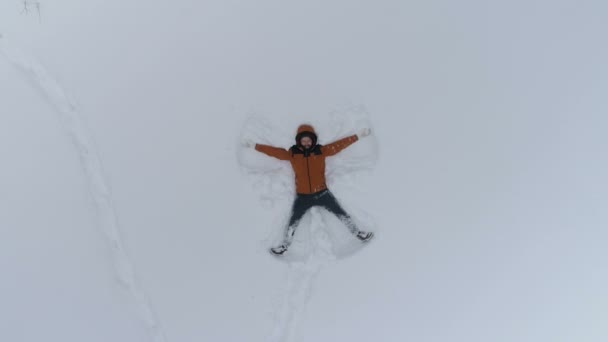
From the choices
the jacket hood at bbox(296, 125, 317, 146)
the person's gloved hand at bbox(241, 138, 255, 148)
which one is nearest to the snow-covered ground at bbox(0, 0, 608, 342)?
the person's gloved hand at bbox(241, 138, 255, 148)

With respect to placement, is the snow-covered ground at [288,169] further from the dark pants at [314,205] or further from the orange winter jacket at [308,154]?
the orange winter jacket at [308,154]


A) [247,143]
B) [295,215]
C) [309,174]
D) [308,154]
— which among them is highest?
[247,143]

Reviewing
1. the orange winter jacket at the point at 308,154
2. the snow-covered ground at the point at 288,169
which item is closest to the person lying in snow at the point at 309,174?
the orange winter jacket at the point at 308,154

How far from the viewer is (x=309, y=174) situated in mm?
4320

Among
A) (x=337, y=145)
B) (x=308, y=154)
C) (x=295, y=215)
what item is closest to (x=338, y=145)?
(x=337, y=145)

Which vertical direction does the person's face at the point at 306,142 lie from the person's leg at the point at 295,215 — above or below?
above

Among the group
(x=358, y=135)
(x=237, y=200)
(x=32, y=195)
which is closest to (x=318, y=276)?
(x=237, y=200)

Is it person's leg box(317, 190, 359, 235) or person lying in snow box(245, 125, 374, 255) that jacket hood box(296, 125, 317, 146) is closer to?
person lying in snow box(245, 125, 374, 255)

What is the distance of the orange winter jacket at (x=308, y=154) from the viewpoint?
167 inches

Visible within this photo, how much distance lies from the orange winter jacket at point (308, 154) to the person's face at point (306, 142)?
0.09ft

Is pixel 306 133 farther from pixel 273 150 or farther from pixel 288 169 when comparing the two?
pixel 288 169

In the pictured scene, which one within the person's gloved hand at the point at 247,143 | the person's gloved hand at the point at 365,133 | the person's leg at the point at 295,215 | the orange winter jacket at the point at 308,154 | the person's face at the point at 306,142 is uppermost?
the person's gloved hand at the point at 247,143

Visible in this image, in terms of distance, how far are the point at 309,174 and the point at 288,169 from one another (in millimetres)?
376

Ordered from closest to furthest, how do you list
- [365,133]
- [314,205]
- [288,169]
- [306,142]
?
[306,142] < [365,133] < [314,205] < [288,169]
